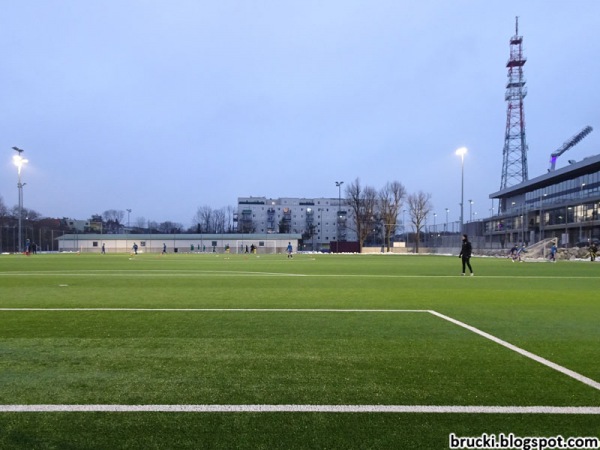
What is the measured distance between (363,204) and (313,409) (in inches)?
3990

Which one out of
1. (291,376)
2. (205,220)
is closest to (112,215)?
(205,220)

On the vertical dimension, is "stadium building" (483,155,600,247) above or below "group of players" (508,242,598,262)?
above

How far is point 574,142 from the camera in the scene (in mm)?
122625

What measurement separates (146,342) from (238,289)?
7.89 metres

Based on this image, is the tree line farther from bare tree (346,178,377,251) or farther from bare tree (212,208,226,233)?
bare tree (212,208,226,233)

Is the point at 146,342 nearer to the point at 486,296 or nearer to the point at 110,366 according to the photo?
the point at 110,366

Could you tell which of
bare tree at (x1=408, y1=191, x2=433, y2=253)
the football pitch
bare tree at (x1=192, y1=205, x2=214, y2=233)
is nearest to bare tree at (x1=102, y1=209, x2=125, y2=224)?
bare tree at (x1=192, y1=205, x2=214, y2=233)

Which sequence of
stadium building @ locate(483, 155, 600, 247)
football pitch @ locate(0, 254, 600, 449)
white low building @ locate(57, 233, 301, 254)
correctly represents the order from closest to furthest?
football pitch @ locate(0, 254, 600, 449), stadium building @ locate(483, 155, 600, 247), white low building @ locate(57, 233, 301, 254)

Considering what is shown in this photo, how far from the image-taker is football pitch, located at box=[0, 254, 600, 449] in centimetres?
352

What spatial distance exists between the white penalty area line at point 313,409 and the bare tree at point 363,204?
9806 centimetres

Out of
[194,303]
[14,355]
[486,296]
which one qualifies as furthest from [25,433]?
[486,296]

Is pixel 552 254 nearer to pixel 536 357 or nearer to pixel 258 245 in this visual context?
pixel 536 357

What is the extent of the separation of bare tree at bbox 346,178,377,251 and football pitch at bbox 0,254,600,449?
92.7m

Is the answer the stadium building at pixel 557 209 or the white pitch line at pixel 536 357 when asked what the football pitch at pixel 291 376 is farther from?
the stadium building at pixel 557 209
